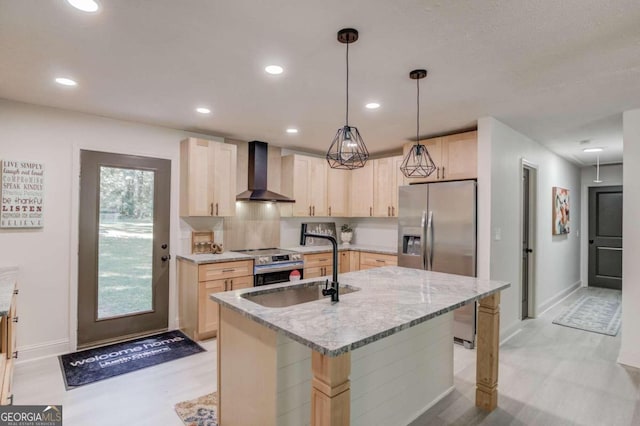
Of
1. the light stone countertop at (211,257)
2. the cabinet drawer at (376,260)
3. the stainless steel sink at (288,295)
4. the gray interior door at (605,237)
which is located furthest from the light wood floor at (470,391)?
the gray interior door at (605,237)

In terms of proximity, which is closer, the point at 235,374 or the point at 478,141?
the point at 235,374

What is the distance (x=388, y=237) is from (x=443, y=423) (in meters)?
3.34

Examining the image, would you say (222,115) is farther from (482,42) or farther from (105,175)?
(482,42)

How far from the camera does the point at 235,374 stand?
1995mm

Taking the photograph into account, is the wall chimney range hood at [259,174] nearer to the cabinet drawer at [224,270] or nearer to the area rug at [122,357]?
the cabinet drawer at [224,270]

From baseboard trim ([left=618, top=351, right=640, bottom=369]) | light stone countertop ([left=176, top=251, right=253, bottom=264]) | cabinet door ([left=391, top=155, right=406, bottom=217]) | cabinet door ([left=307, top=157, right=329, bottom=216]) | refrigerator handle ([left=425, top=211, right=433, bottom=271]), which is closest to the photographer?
baseboard trim ([left=618, top=351, right=640, bottom=369])

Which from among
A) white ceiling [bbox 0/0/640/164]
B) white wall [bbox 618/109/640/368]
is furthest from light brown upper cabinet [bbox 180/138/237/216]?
white wall [bbox 618/109/640/368]

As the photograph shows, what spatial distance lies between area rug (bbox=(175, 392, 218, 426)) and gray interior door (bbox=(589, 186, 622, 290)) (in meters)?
7.48

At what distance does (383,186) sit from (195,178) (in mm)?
2635

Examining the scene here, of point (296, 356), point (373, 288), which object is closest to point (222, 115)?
point (373, 288)

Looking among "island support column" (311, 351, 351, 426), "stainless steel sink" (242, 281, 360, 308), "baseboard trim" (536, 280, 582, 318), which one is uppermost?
"stainless steel sink" (242, 281, 360, 308)

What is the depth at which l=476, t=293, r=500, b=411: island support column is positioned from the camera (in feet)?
8.21

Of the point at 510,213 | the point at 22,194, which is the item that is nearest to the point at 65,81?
the point at 22,194

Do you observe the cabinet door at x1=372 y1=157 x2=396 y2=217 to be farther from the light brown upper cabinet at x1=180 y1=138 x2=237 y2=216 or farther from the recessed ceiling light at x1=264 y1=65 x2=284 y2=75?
the recessed ceiling light at x1=264 y1=65 x2=284 y2=75
